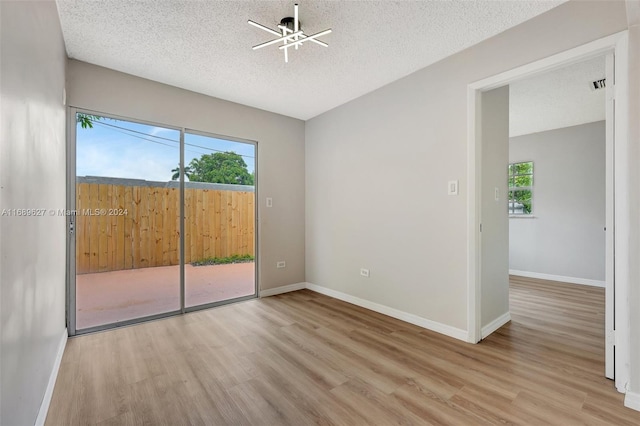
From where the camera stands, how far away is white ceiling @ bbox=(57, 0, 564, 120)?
2.10 meters

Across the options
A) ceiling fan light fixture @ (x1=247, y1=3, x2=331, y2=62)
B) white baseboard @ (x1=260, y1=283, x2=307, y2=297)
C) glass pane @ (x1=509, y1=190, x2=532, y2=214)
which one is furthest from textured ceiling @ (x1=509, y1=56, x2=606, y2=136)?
white baseboard @ (x1=260, y1=283, x2=307, y2=297)

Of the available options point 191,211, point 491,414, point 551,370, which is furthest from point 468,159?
point 191,211

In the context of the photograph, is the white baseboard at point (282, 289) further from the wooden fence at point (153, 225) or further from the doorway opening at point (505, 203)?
the doorway opening at point (505, 203)

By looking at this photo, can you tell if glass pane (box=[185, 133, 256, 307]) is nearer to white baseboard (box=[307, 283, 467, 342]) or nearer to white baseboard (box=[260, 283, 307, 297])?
white baseboard (box=[260, 283, 307, 297])

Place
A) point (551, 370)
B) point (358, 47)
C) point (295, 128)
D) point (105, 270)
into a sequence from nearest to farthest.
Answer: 1. point (551, 370)
2. point (358, 47)
3. point (105, 270)
4. point (295, 128)

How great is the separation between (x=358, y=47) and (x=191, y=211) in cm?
264

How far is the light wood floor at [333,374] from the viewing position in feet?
5.55

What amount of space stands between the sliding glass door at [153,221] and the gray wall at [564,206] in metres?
5.12

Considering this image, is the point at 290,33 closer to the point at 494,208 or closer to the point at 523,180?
the point at 494,208

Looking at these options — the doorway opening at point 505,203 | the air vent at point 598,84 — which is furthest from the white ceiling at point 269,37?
the air vent at point 598,84

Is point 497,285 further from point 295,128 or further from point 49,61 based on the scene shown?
point 49,61

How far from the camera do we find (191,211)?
3.54 metres

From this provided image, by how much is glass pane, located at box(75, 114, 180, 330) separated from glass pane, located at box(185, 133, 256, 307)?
17 cm

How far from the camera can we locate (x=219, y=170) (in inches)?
150
